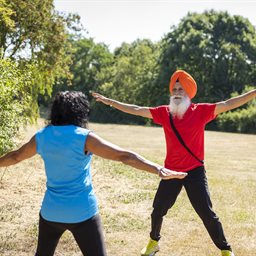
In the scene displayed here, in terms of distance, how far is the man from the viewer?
203 inches

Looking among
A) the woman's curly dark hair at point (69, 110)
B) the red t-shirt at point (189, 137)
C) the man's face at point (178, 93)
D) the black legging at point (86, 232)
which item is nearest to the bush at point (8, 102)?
the man's face at point (178, 93)

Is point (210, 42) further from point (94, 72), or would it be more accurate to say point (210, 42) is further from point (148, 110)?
point (148, 110)

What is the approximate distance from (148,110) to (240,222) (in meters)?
3.39

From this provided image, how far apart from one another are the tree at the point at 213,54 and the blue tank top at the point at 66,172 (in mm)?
46154

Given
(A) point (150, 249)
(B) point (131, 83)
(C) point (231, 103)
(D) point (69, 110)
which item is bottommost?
(A) point (150, 249)

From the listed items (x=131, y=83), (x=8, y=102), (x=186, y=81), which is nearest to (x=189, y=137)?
(x=186, y=81)

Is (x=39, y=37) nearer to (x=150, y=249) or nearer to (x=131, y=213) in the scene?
(x=131, y=213)

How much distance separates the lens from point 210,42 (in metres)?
50.8

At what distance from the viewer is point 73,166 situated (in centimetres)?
332

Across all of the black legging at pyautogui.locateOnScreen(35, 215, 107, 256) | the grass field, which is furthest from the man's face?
the black legging at pyautogui.locateOnScreen(35, 215, 107, 256)

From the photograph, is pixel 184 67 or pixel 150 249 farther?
pixel 184 67

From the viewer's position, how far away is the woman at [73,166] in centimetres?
325

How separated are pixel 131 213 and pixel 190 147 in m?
3.30

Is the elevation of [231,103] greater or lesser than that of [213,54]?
lesser
